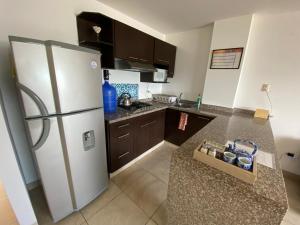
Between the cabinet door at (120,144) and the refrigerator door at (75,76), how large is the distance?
503mm

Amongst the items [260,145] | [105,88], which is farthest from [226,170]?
[105,88]

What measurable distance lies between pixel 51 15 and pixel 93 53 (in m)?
0.78

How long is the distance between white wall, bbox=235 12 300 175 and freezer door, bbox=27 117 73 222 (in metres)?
2.59

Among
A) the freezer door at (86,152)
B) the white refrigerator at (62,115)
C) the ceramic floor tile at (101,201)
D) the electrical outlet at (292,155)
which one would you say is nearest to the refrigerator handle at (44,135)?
the white refrigerator at (62,115)

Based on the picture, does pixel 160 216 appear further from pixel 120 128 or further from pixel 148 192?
pixel 120 128

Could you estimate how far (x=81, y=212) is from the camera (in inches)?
53.5

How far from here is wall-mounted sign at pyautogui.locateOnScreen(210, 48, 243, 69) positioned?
6.56 feet

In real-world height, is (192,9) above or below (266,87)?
above

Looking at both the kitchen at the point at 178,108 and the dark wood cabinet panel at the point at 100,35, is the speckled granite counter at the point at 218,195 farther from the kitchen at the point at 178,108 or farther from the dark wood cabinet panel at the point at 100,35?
the dark wood cabinet panel at the point at 100,35


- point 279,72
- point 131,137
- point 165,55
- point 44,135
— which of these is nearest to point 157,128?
point 131,137

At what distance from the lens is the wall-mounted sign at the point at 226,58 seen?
2.00m

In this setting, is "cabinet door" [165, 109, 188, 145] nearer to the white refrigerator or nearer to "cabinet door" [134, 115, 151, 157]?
"cabinet door" [134, 115, 151, 157]

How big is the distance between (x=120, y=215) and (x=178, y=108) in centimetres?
171

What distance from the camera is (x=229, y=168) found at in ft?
2.30
